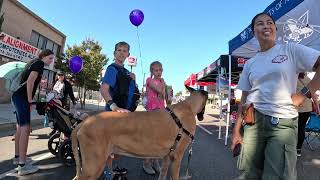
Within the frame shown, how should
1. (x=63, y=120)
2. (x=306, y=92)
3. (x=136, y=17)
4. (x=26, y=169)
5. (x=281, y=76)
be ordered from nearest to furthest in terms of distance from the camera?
(x=306, y=92)
(x=281, y=76)
(x=26, y=169)
(x=63, y=120)
(x=136, y=17)

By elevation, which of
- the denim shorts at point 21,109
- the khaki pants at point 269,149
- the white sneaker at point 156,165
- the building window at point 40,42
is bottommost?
the white sneaker at point 156,165

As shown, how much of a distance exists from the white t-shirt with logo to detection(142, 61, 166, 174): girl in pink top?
3433 mm

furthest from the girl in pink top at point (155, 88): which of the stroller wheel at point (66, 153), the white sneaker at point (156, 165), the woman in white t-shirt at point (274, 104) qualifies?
the woman in white t-shirt at point (274, 104)

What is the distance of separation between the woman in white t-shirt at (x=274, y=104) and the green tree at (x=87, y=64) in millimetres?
28267

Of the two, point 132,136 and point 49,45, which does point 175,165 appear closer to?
point 132,136

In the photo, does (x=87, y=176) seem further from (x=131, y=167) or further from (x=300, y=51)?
(x=131, y=167)

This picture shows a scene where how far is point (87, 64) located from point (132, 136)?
30110mm

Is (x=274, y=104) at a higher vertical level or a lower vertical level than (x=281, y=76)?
lower

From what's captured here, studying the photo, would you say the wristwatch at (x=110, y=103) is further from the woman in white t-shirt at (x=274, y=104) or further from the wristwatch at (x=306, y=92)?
the wristwatch at (x=306, y=92)

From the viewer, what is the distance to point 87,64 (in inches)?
1307

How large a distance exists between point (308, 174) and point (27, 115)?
520 centimetres

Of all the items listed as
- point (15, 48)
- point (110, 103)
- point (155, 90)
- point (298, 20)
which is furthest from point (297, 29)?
point (15, 48)

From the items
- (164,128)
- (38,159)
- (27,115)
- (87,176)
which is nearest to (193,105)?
(164,128)

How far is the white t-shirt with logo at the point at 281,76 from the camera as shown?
2873 mm
